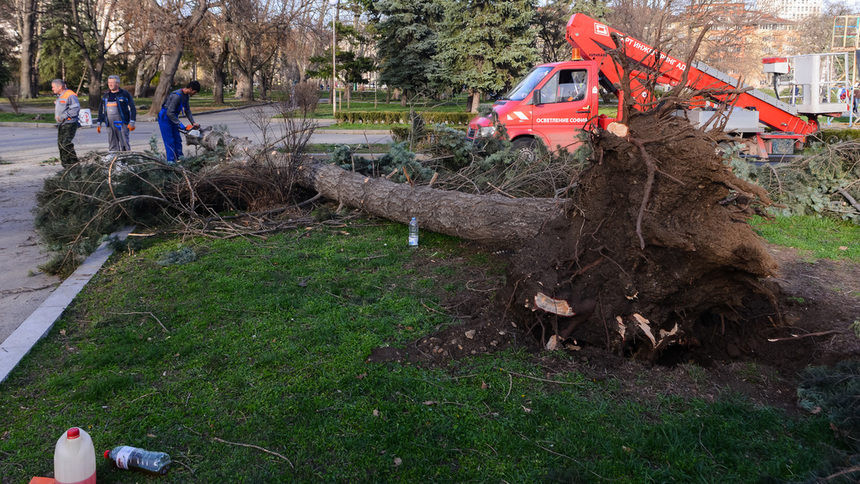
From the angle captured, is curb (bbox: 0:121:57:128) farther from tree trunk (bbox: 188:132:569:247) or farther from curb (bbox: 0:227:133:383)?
curb (bbox: 0:227:133:383)

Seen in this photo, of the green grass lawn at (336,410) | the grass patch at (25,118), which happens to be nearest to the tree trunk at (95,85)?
the grass patch at (25,118)

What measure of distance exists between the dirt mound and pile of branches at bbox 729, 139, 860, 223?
4.63 metres

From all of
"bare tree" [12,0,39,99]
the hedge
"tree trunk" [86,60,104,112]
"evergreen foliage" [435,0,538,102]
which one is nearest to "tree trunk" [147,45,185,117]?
"tree trunk" [86,60,104,112]

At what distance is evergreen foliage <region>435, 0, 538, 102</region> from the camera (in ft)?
95.1

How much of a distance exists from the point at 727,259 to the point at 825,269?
3.00m

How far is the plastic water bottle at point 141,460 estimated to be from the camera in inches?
111

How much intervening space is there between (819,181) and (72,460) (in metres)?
9.08

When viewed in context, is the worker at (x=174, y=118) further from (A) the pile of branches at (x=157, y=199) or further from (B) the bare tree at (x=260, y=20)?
(B) the bare tree at (x=260, y=20)

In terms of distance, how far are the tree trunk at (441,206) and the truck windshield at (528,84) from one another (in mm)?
4041

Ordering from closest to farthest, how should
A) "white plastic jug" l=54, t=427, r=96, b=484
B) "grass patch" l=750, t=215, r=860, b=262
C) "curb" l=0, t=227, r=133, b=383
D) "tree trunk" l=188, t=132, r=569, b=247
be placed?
"white plastic jug" l=54, t=427, r=96, b=484
"curb" l=0, t=227, r=133, b=383
"tree trunk" l=188, t=132, r=569, b=247
"grass patch" l=750, t=215, r=860, b=262

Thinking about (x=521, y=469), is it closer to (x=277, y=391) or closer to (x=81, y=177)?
(x=277, y=391)

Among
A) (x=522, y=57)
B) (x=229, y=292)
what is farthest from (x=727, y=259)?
(x=522, y=57)

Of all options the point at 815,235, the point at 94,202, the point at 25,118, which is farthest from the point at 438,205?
the point at 25,118

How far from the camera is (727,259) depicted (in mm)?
3533
